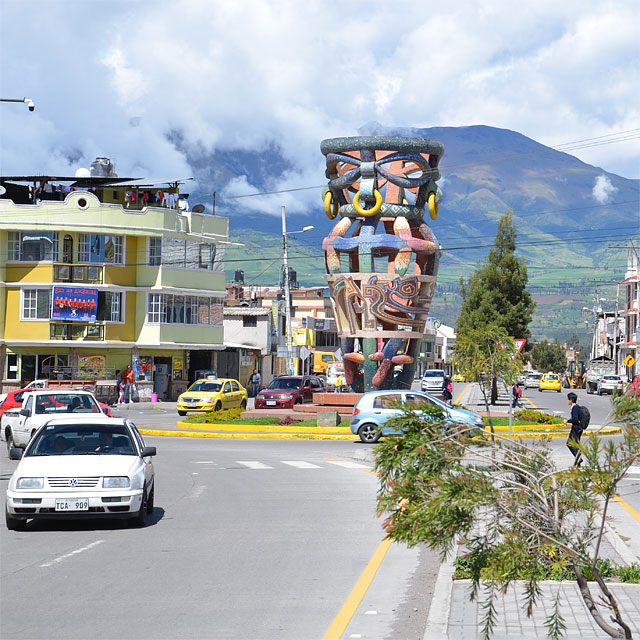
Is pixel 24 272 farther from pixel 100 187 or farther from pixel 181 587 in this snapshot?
pixel 181 587

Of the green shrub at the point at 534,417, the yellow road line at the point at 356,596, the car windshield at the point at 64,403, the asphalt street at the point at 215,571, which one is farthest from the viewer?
the green shrub at the point at 534,417

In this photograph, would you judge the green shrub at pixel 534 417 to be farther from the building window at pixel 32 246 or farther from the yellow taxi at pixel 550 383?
the yellow taxi at pixel 550 383

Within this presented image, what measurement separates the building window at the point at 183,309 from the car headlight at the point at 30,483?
46.7 m

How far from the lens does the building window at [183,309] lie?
60531 millimetres

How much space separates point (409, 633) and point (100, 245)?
53.2 metres

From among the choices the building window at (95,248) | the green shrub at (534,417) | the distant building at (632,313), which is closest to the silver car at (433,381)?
the building window at (95,248)

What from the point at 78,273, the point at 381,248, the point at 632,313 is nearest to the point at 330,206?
the point at 381,248

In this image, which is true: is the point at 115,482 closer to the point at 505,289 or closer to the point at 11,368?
the point at 11,368

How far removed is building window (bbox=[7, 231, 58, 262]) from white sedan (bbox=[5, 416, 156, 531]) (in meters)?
45.4

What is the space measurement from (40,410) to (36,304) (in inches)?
1271

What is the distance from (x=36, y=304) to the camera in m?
58.5

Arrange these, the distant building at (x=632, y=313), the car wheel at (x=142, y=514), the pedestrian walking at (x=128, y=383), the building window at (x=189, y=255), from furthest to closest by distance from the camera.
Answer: the distant building at (x=632, y=313)
the building window at (x=189, y=255)
the pedestrian walking at (x=128, y=383)
the car wheel at (x=142, y=514)

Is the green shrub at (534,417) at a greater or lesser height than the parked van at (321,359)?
lesser

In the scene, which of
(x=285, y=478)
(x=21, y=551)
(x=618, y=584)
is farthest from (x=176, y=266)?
(x=618, y=584)
